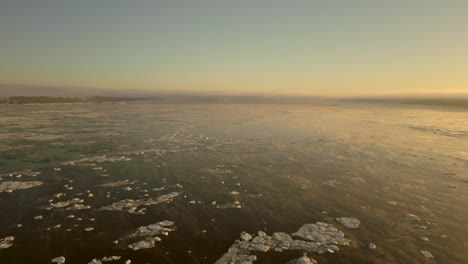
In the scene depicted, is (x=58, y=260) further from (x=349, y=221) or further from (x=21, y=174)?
(x=21, y=174)

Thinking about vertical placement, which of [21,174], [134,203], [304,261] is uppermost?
[21,174]

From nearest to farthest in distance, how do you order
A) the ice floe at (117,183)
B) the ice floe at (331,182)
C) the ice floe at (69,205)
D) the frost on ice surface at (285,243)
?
the frost on ice surface at (285,243) → the ice floe at (69,205) → the ice floe at (117,183) → the ice floe at (331,182)

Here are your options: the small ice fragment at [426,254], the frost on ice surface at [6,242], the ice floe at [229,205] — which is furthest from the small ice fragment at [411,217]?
the frost on ice surface at [6,242]

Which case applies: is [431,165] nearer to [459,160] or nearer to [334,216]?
[459,160]

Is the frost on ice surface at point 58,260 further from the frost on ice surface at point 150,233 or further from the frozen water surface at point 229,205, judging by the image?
the frost on ice surface at point 150,233

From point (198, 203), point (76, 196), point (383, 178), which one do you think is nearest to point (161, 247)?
point (198, 203)

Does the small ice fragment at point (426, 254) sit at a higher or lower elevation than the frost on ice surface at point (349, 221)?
lower

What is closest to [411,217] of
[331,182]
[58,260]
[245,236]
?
[331,182]
